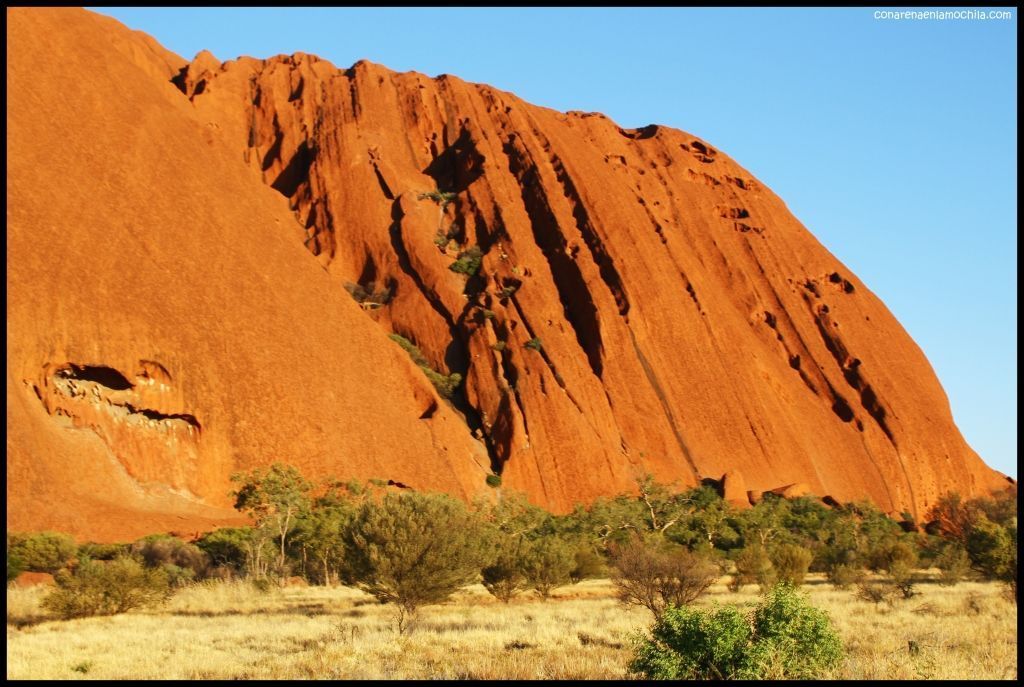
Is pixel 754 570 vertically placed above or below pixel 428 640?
above

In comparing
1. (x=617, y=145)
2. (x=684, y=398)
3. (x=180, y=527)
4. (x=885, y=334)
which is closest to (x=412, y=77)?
(x=617, y=145)

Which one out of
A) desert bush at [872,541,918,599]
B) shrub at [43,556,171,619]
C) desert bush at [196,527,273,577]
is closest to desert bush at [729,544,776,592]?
desert bush at [872,541,918,599]

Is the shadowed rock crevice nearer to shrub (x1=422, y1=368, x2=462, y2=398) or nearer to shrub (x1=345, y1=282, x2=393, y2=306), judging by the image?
shrub (x1=422, y1=368, x2=462, y2=398)

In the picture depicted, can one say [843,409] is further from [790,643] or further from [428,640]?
[790,643]

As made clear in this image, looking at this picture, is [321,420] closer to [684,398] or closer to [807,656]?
[684,398]

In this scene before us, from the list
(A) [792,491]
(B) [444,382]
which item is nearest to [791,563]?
(A) [792,491]

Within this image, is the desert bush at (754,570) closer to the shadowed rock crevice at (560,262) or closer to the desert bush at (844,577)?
the desert bush at (844,577)
